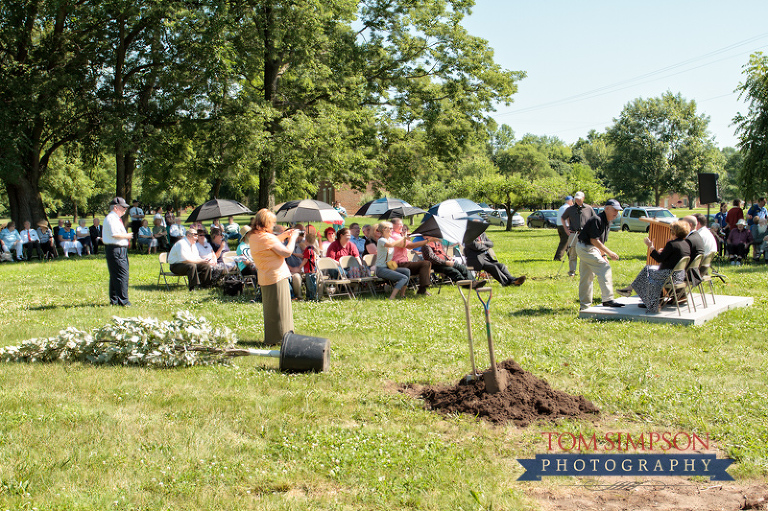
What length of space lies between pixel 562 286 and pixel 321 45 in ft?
50.8

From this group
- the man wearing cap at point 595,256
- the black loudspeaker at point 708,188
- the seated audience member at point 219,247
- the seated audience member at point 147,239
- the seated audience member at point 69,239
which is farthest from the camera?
the seated audience member at point 147,239

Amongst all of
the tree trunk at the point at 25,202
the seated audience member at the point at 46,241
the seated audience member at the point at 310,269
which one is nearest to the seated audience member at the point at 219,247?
the seated audience member at the point at 310,269

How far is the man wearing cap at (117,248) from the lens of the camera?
10.5 meters

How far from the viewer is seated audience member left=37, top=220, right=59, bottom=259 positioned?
73.8 ft

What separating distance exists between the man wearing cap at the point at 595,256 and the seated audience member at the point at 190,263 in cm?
770

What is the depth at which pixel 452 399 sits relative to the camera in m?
5.57

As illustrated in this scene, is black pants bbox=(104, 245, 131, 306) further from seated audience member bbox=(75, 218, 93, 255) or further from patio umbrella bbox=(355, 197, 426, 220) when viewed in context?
seated audience member bbox=(75, 218, 93, 255)

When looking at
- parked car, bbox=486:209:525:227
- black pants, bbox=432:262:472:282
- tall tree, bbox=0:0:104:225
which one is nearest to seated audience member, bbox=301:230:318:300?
black pants, bbox=432:262:472:282

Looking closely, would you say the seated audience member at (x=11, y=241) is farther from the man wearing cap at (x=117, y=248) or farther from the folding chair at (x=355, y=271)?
the folding chair at (x=355, y=271)

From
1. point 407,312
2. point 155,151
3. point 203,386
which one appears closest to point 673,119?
point 155,151

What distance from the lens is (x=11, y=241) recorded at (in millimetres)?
22016

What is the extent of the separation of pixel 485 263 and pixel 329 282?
3379mm

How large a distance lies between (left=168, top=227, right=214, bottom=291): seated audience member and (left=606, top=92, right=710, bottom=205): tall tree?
61.5 m

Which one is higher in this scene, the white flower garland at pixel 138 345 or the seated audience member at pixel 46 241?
the seated audience member at pixel 46 241
